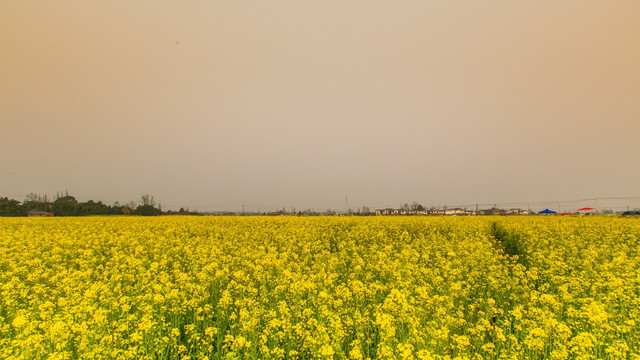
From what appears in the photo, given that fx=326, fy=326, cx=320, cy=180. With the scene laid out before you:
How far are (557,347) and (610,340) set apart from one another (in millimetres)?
947

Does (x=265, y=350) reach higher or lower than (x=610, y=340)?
higher

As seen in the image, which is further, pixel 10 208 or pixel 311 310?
pixel 10 208

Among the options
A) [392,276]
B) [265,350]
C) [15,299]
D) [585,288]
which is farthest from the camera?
[392,276]

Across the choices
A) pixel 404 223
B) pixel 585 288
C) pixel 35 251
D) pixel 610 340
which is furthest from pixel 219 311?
pixel 404 223

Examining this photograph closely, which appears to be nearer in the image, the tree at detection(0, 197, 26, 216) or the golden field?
the golden field

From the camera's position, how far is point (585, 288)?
7.73 meters

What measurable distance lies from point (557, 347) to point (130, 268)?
940 cm

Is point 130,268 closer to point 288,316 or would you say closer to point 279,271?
point 279,271

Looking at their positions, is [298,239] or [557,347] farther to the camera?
[298,239]

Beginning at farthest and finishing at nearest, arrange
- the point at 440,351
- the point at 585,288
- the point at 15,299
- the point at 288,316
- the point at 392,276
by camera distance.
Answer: the point at 392,276
the point at 585,288
the point at 15,299
the point at 288,316
the point at 440,351

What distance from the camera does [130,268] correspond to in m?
8.70

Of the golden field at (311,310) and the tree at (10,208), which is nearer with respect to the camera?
the golden field at (311,310)

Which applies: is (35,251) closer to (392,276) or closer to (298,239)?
Result: (298,239)

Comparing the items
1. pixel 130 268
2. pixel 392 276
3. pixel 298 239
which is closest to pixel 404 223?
pixel 298 239
